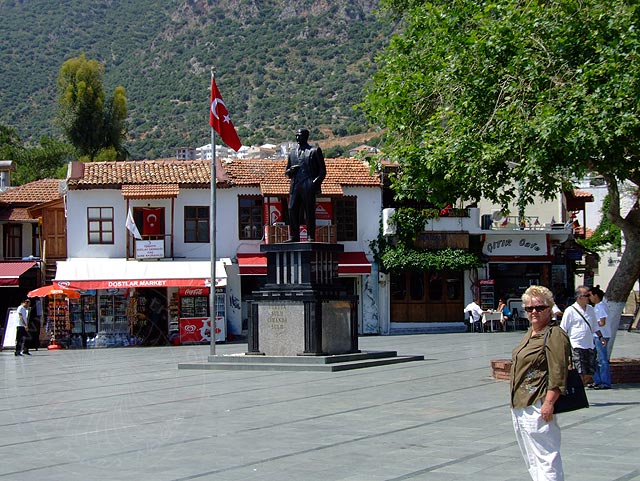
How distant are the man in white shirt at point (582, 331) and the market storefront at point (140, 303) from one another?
20286mm

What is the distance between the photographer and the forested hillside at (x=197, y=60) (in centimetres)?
9706

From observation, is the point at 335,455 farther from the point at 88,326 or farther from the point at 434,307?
the point at 434,307

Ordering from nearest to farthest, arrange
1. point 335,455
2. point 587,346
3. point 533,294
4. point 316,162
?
point 533,294
point 335,455
point 587,346
point 316,162

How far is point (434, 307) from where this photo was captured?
128 feet

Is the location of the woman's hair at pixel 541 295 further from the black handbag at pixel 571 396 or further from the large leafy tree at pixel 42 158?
the large leafy tree at pixel 42 158

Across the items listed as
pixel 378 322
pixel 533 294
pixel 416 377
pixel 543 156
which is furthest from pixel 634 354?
pixel 533 294

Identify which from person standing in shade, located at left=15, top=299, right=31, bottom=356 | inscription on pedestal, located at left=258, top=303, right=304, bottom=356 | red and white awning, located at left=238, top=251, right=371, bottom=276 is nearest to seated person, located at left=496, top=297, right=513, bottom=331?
red and white awning, located at left=238, top=251, right=371, bottom=276

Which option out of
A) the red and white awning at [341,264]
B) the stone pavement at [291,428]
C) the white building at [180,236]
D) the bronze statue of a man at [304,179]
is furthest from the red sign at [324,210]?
the stone pavement at [291,428]

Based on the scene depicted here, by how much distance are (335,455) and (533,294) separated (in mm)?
3602

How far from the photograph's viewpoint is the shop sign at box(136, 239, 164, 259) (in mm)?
35438

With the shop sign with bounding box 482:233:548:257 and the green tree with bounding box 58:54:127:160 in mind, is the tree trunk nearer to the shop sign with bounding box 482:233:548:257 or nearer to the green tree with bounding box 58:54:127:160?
the shop sign with bounding box 482:233:548:257

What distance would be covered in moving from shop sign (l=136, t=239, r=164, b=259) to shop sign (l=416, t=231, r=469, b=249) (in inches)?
386

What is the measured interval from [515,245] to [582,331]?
25242 millimetres

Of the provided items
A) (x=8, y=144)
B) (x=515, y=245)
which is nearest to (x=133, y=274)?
(x=515, y=245)
